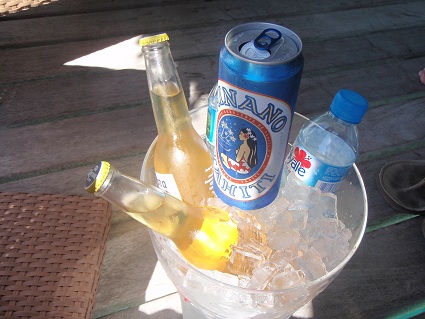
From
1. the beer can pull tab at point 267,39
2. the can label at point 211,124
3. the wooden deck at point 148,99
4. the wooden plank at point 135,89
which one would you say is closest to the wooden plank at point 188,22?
the wooden deck at point 148,99

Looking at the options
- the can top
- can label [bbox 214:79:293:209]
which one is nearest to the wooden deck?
can label [bbox 214:79:293:209]

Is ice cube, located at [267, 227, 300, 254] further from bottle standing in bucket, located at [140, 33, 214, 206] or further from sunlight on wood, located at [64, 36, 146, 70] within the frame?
sunlight on wood, located at [64, 36, 146, 70]

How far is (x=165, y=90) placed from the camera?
24.9 inches

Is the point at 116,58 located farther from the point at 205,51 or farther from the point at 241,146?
the point at 241,146

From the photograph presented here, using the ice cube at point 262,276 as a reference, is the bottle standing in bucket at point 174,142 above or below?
above

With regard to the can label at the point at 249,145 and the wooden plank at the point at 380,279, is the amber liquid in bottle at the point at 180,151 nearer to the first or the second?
Result: the can label at the point at 249,145

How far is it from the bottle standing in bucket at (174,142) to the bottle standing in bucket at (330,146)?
0.51 feet

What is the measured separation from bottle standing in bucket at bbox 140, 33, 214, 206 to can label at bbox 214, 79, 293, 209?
82 mm

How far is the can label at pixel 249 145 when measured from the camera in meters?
0.49

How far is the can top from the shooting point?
0.47 m

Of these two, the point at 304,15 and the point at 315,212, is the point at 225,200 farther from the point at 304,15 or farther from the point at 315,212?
the point at 304,15

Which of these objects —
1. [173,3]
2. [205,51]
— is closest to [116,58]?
[205,51]

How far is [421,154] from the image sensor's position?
97 cm

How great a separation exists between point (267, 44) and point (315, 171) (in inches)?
9.6
